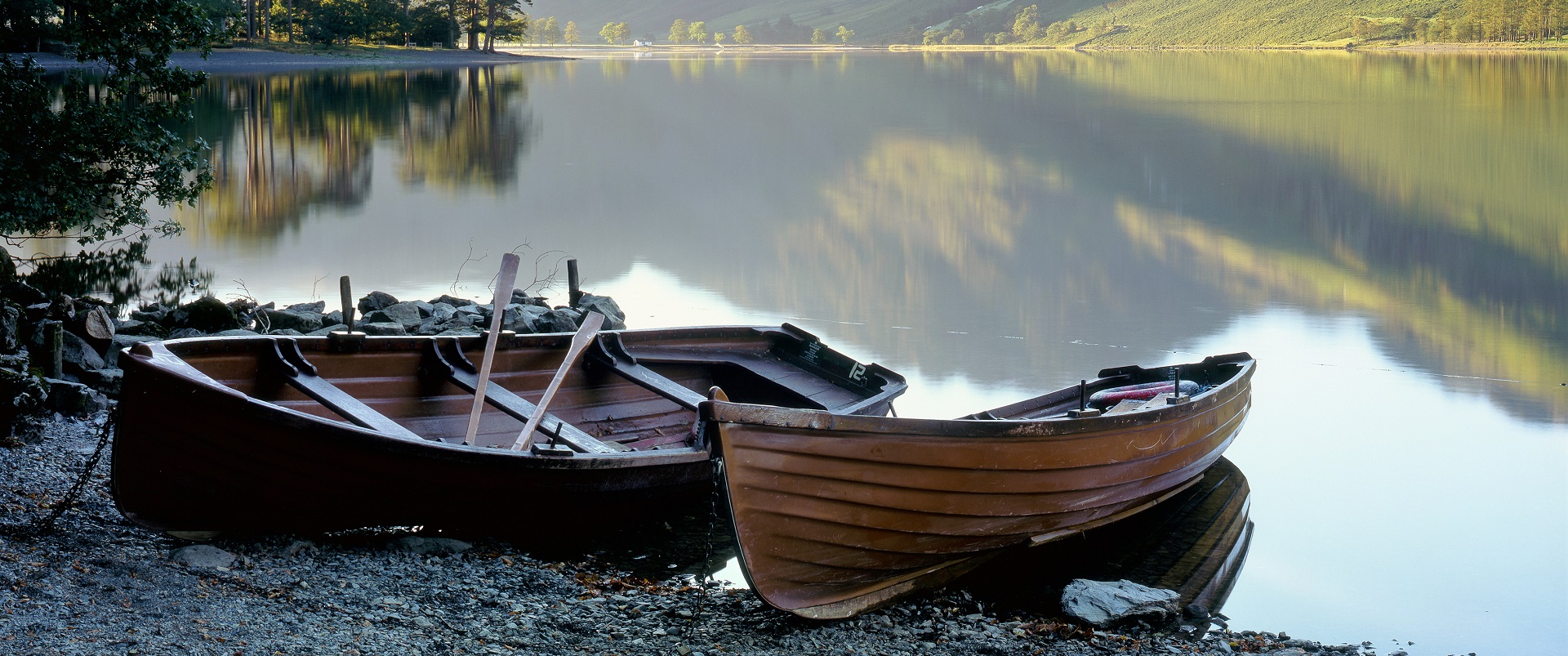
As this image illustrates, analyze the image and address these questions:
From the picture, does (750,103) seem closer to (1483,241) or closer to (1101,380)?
(1483,241)

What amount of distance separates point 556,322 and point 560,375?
5.66 meters

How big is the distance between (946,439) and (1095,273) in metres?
16.5

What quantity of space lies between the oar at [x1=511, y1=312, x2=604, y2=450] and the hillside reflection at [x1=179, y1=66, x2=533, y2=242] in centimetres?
1557

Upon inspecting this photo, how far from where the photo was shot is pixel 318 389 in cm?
732

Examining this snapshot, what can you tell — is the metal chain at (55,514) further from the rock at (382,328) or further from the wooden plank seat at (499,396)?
the rock at (382,328)

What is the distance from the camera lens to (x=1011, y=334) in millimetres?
16141

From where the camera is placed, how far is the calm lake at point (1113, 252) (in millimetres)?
9297

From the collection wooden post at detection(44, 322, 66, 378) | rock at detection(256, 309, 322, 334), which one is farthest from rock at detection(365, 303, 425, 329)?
wooden post at detection(44, 322, 66, 378)

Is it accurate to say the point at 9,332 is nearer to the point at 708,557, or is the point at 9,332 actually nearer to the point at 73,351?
the point at 73,351

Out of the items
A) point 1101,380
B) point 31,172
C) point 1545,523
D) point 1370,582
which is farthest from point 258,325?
point 1545,523

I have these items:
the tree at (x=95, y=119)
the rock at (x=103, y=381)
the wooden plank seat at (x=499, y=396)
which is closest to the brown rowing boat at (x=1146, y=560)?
the wooden plank seat at (x=499, y=396)

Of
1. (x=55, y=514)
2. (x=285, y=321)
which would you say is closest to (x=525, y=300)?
(x=285, y=321)

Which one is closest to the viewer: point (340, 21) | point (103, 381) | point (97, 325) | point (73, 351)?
→ point (103, 381)

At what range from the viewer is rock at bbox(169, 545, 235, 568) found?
6.32 metres
